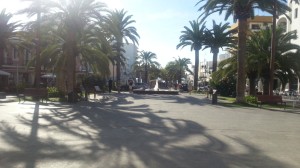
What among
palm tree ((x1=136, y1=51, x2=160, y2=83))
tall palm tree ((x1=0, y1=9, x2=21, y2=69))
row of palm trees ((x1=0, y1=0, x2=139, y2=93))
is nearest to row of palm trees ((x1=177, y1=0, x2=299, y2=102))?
row of palm trees ((x1=0, y1=0, x2=139, y2=93))

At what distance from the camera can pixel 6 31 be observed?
4788 cm

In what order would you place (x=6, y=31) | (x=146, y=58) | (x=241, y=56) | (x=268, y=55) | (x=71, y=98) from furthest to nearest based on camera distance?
1. (x=146, y=58)
2. (x=6, y=31)
3. (x=268, y=55)
4. (x=241, y=56)
5. (x=71, y=98)

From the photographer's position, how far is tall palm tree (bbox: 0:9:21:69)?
156 feet

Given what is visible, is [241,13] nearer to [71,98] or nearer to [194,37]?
[71,98]

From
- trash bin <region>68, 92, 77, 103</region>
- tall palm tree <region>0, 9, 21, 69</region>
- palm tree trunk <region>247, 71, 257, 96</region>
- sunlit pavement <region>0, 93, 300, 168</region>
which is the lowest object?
sunlit pavement <region>0, 93, 300, 168</region>

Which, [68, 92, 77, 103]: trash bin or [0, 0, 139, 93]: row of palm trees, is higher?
[0, 0, 139, 93]: row of palm trees

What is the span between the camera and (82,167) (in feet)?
25.6

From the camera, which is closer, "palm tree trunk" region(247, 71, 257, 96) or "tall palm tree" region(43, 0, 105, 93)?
"tall palm tree" region(43, 0, 105, 93)

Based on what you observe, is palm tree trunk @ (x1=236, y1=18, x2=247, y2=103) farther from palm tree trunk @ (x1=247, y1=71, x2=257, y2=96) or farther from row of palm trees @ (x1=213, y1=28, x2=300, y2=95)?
Answer: palm tree trunk @ (x1=247, y1=71, x2=257, y2=96)

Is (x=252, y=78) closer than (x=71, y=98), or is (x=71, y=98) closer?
(x=71, y=98)

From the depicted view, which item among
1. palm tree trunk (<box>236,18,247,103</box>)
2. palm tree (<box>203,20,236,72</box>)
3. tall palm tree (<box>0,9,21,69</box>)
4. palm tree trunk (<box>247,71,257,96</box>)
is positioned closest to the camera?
palm tree trunk (<box>236,18,247,103</box>)

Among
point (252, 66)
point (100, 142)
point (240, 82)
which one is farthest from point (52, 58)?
point (100, 142)

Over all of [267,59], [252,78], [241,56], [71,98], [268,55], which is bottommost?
[71,98]

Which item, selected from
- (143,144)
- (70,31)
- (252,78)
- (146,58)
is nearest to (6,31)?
(70,31)
